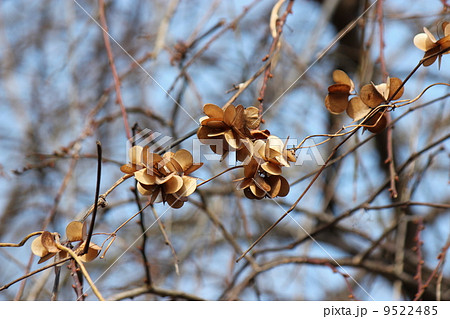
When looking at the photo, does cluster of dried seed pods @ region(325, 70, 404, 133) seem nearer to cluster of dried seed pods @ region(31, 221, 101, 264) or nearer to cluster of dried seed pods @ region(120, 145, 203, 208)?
cluster of dried seed pods @ region(120, 145, 203, 208)

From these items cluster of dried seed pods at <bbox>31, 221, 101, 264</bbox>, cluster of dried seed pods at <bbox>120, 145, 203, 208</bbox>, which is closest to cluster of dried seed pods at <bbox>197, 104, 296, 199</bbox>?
cluster of dried seed pods at <bbox>120, 145, 203, 208</bbox>

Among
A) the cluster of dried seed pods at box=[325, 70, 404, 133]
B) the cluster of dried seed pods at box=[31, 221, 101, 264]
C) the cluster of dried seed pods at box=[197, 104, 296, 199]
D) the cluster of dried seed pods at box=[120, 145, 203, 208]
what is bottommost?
the cluster of dried seed pods at box=[31, 221, 101, 264]

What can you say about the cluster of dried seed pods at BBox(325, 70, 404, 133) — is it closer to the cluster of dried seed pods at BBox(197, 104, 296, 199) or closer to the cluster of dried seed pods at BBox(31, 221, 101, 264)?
the cluster of dried seed pods at BBox(197, 104, 296, 199)

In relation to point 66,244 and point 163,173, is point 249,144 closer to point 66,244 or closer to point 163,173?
point 163,173

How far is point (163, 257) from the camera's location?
1.57 m

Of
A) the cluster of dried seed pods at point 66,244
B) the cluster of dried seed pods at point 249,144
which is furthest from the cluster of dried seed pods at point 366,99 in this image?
the cluster of dried seed pods at point 66,244

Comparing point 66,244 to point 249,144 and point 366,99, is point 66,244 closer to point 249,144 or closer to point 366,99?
point 249,144

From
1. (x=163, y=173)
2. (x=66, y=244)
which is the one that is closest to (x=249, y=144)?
(x=163, y=173)

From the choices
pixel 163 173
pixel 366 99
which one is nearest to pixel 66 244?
pixel 163 173

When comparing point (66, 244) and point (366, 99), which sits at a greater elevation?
point (366, 99)

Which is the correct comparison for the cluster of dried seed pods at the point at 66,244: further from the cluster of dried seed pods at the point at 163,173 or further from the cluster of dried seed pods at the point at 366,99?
the cluster of dried seed pods at the point at 366,99

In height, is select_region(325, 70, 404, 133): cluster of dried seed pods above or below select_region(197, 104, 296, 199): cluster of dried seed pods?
above

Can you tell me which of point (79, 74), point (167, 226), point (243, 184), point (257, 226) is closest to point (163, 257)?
point (257, 226)
